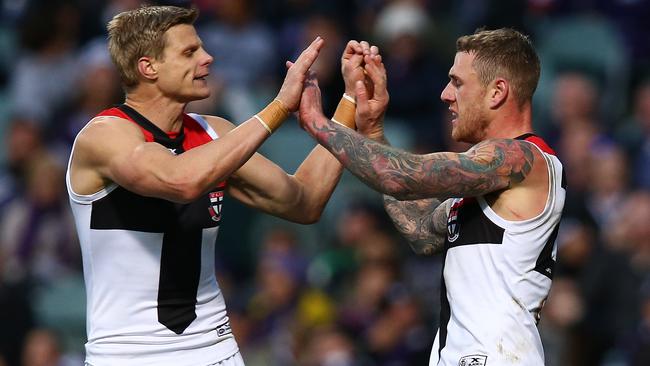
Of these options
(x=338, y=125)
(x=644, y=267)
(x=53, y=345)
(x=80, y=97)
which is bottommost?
(x=53, y=345)

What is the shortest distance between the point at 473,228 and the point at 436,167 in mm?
360

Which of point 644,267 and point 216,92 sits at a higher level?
point 216,92

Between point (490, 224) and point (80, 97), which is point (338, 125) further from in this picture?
point (80, 97)

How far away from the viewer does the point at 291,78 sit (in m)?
5.89

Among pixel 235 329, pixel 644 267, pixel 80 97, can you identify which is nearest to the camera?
pixel 644 267

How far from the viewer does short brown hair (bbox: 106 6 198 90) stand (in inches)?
234

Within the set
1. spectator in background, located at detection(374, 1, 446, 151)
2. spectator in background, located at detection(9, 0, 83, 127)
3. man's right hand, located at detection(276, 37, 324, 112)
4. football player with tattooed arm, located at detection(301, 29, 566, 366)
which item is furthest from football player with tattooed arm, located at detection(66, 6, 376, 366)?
spectator in background, located at detection(9, 0, 83, 127)

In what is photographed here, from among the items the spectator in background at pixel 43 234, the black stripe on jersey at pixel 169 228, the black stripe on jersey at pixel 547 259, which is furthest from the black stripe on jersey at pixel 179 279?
the spectator in background at pixel 43 234

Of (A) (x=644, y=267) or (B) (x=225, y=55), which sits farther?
(B) (x=225, y=55)

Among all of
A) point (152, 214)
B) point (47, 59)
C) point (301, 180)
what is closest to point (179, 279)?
point (152, 214)

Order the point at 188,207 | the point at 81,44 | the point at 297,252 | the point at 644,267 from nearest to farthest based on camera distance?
the point at 188,207
the point at 644,267
the point at 297,252
the point at 81,44

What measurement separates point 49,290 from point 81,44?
9.08 feet

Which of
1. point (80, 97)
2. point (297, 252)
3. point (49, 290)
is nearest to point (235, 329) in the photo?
point (297, 252)

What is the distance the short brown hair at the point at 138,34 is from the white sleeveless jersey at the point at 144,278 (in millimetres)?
236
